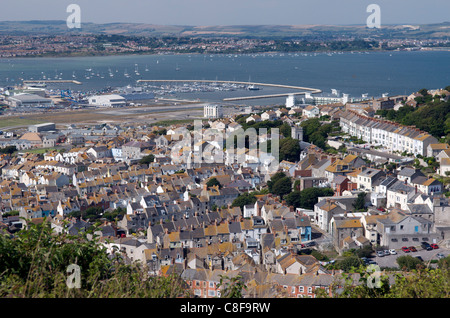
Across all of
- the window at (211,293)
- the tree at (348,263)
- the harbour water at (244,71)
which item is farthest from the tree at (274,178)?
the harbour water at (244,71)

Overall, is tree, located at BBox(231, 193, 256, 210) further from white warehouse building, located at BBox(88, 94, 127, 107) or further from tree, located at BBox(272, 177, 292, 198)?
white warehouse building, located at BBox(88, 94, 127, 107)

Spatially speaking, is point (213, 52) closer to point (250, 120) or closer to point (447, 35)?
point (447, 35)

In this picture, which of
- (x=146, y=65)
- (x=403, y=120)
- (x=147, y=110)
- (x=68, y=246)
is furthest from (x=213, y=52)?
(x=68, y=246)

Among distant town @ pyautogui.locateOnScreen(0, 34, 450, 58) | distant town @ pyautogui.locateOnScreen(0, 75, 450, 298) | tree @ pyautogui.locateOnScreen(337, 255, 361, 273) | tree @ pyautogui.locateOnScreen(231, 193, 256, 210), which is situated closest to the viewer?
→ tree @ pyautogui.locateOnScreen(337, 255, 361, 273)

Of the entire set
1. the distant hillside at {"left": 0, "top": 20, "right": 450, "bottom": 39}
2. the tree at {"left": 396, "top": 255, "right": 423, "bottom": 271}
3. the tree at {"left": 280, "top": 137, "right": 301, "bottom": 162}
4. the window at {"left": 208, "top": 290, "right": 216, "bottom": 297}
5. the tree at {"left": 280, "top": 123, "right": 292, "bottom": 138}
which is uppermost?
the distant hillside at {"left": 0, "top": 20, "right": 450, "bottom": 39}

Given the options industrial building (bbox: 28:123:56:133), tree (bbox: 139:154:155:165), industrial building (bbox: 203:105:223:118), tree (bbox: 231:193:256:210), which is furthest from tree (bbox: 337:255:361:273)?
industrial building (bbox: 203:105:223:118)

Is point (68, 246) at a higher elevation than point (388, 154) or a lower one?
higher

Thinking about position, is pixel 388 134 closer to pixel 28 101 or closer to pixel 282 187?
pixel 282 187
